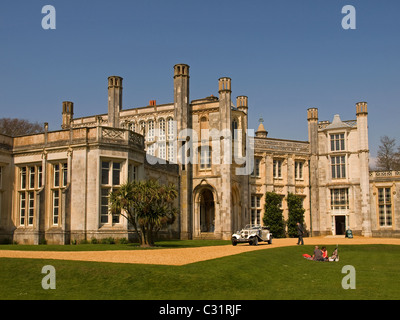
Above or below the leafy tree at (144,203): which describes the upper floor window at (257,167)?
above

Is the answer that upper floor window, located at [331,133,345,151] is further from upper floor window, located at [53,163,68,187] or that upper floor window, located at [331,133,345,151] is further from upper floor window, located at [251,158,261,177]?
upper floor window, located at [53,163,68,187]

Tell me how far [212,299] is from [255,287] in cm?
247

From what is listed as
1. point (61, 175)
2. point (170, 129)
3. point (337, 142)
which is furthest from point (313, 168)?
point (61, 175)

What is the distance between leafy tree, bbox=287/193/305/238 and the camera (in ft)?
160

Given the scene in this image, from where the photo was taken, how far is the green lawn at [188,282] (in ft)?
43.3

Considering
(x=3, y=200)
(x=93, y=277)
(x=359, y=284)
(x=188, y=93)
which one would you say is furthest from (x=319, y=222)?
(x=93, y=277)

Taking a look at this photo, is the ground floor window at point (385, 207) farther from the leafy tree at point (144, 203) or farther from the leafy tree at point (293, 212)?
the leafy tree at point (144, 203)

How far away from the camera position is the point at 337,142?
51.1 m

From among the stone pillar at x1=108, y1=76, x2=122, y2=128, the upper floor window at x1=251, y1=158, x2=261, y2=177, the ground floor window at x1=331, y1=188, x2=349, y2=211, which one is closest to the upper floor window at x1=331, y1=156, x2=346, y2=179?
the ground floor window at x1=331, y1=188, x2=349, y2=211

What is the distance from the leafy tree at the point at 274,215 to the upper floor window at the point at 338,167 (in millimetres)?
6972

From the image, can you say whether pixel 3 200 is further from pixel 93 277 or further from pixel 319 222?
pixel 319 222

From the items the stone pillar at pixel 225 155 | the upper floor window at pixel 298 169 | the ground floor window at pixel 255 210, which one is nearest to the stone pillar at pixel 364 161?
the upper floor window at pixel 298 169

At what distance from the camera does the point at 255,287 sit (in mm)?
14875
